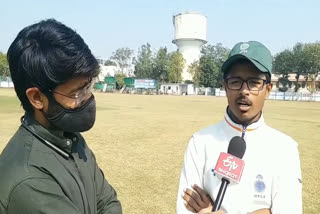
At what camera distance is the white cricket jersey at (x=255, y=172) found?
1.94 metres

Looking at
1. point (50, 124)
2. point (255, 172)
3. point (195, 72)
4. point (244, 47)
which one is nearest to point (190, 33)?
point (195, 72)

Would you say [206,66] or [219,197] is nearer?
[219,197]

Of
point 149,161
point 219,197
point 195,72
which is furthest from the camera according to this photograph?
point 195,72

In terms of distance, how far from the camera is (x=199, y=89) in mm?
74500

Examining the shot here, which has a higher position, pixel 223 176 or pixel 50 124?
pixel 50 124

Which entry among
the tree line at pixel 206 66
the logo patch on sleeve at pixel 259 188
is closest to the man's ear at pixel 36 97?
the logo patch on sleeve at pixel 259 188

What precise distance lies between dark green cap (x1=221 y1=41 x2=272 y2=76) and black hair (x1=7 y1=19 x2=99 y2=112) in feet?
3.39

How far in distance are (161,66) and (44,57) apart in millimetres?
76190

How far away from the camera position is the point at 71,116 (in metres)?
1.66

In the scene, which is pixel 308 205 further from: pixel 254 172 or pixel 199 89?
pixel 199 89

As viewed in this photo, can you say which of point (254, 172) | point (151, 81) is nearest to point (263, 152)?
point (254, 172)

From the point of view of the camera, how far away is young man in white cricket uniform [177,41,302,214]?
196 cm

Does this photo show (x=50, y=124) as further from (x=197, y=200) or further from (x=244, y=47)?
(x=244, y=47)

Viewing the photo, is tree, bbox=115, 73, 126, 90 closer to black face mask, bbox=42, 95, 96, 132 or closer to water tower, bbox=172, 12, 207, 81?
water tower, bbox=172, 12, 207, 81
